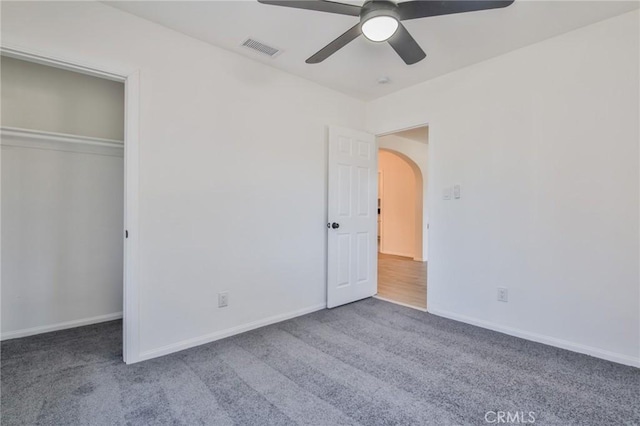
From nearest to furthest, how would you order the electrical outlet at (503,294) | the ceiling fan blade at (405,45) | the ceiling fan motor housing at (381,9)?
the ceiling fan motor housing at (381,9) → the ceiling fan blade at (405,45) → the electrical outlet at (503,294)

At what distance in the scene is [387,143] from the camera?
18.2 ft

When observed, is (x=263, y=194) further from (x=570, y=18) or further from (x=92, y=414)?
(x=570, y=18)

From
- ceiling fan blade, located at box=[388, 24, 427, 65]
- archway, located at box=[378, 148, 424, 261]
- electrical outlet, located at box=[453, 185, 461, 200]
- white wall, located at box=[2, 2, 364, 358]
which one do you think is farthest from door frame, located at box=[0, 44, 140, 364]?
archway, located at box=[378, 148, 424, 261]

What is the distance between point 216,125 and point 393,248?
5.64m

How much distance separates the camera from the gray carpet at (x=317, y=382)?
5.36 feet

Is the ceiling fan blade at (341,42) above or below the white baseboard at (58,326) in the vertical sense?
above

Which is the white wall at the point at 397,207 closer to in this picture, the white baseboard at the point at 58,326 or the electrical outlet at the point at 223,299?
the electrical outlet at the point at 223,299

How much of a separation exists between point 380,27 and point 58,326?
370 cm

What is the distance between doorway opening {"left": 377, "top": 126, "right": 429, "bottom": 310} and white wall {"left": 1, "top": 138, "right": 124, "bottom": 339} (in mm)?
3194

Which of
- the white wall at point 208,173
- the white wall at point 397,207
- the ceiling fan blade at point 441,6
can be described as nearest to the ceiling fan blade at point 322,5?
the ceiling fan blade at point 441,6

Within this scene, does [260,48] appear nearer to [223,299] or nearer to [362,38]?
[362,38]

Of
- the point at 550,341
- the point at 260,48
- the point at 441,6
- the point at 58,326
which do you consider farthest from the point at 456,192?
the point at 58,326

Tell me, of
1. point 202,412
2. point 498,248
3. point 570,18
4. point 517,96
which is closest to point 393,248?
point 498,248

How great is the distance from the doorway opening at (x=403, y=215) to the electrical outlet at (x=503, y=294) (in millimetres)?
1234
